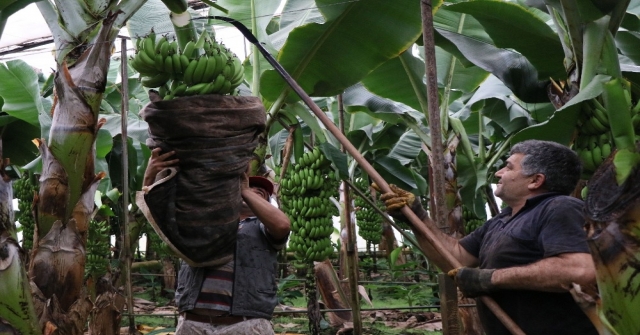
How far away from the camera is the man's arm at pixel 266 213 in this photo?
95.9 inches

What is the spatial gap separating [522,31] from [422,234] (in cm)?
142

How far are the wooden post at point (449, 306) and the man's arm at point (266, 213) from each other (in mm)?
573

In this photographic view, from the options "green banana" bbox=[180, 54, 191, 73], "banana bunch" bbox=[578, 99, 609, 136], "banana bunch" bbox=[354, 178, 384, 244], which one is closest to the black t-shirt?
"banana bunch" bbox=[578, 99, 609, 136]

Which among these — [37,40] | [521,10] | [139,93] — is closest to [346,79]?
[521,10]

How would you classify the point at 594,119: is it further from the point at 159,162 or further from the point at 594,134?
the point at 159,162

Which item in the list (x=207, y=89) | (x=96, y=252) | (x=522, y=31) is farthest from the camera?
(x=96, y=252)

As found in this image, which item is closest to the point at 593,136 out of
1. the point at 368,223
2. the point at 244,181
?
the point at 244,181

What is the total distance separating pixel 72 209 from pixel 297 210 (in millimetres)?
1655

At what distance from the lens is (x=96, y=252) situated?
570cm

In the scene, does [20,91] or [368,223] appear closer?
Answer: [20,91]

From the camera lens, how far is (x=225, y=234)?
2.35 m

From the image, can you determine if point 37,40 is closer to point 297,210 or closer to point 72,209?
point 297,210

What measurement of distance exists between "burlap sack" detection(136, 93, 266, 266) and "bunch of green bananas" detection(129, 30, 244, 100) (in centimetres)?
10

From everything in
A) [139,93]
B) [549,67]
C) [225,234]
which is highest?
[139,93]
